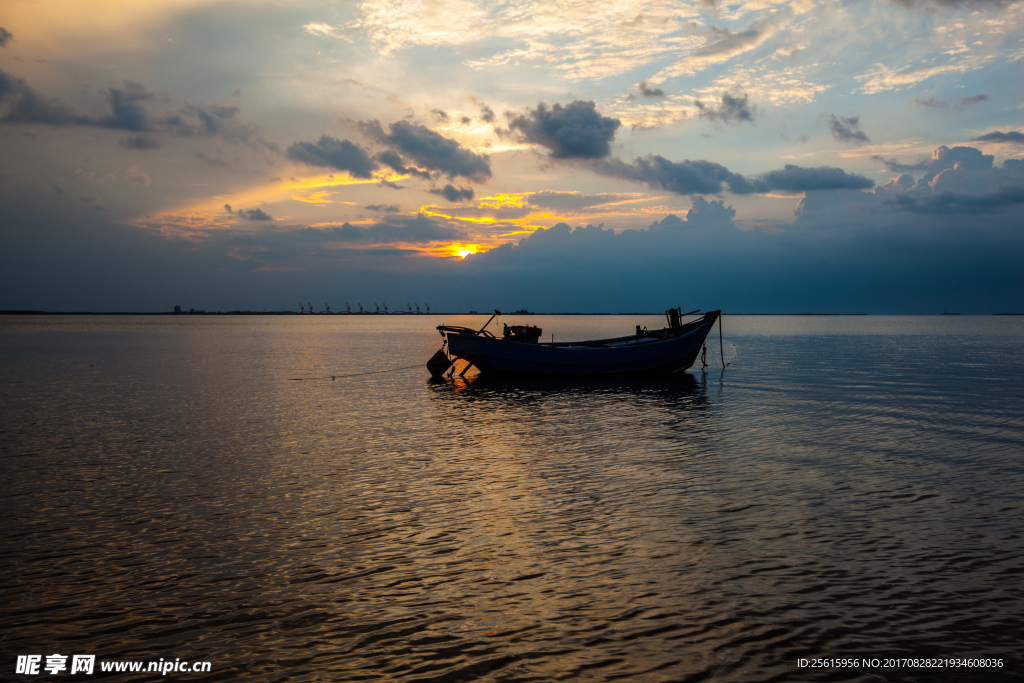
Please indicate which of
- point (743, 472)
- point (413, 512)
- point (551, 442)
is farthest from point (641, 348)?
point (413, 512)

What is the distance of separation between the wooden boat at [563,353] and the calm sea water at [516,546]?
13.1 metres

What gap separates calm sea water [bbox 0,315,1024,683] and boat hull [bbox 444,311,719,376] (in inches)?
514

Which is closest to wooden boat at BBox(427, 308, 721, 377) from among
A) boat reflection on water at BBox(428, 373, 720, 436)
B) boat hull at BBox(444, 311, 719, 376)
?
boat hull at BBox(444, 311, 719, 376)

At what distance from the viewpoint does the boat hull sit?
117 feet

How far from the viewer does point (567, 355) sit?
36.0 m

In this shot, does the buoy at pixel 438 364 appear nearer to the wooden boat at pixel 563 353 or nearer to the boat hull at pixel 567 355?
the wooden boat at pixel 563 353

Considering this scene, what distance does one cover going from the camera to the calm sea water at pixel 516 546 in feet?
22.1

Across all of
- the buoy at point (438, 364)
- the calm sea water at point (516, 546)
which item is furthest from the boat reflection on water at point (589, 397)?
the calm sea water at point (516, 546)

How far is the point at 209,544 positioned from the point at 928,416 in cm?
2492

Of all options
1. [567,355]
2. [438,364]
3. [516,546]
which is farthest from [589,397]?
[516,546]

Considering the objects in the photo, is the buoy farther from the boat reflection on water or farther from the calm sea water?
the calm sea water

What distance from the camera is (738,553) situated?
31.2 feet

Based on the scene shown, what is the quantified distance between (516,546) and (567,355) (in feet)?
Answer: 86.6

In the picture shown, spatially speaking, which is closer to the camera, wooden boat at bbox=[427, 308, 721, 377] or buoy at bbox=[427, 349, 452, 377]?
wooden boat at bbox=[427, 308, 721, 377]
